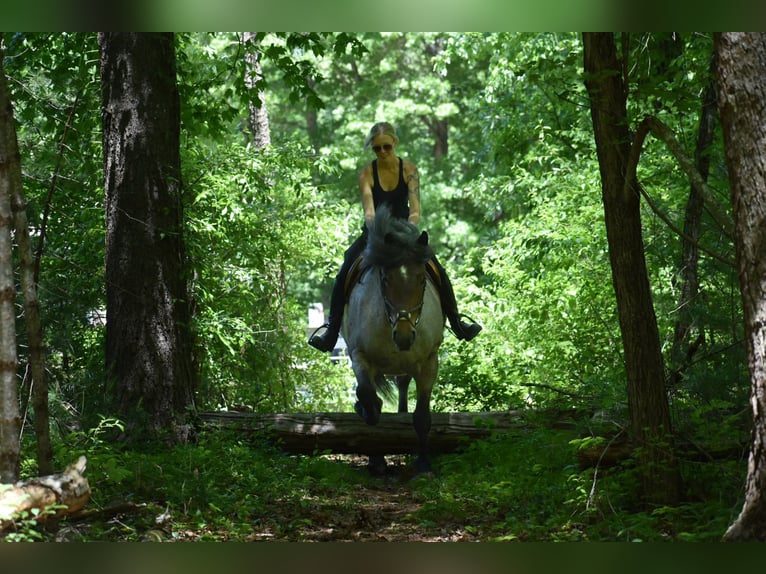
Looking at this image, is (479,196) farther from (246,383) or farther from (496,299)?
(246,383)

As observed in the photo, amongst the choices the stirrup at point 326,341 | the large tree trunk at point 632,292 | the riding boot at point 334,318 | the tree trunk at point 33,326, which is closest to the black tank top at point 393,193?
the riding boot at point 334,318

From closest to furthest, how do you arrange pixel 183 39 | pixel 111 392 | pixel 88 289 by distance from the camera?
pixel 111 392 → pixel 88 289 → pixel 183 39

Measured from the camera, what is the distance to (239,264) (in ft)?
36.0

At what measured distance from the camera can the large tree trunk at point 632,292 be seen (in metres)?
5.66

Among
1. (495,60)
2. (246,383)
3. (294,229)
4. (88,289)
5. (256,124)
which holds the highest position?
(495,60)

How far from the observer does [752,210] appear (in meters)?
4.21

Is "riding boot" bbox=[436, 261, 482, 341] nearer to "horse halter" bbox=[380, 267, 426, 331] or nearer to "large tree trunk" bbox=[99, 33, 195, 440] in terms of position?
"horse halter" bbox=[380, 267, 426, 331]

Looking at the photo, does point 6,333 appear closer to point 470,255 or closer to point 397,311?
point 397,311

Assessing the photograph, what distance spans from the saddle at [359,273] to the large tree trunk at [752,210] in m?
4.47

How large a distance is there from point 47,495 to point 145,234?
3446 millimetres

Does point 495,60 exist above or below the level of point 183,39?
above

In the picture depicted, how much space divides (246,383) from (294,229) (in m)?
2.27

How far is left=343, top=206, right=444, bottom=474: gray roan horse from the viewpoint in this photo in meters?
7.60
